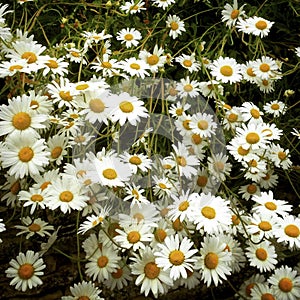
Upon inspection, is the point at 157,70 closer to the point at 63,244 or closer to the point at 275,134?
the point at 275,134

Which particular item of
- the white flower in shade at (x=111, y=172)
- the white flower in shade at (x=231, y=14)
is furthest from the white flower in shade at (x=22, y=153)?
the white flower in shade at (x=231, y=14)

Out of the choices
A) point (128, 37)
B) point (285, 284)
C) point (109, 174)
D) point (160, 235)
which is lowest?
point (285, 284)

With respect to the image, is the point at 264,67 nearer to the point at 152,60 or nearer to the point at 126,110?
the point at 152,60

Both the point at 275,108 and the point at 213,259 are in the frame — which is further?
the point at 275,108

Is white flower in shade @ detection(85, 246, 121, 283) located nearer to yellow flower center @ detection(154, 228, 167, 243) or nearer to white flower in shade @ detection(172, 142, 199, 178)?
yellow flower center @ detection(154, 228, 167, 243)

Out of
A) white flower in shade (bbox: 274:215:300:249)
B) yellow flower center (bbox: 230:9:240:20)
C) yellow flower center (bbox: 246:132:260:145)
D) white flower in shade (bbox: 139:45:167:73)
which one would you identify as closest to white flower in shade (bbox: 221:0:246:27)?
yellow flower center (bbox: 230:9:240:20)

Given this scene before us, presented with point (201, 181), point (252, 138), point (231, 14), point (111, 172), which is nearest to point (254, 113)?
point (252, 138)
